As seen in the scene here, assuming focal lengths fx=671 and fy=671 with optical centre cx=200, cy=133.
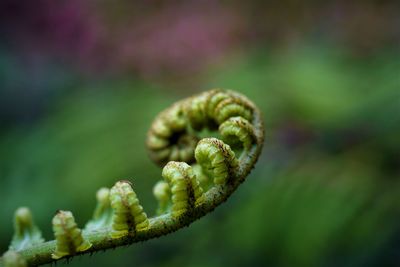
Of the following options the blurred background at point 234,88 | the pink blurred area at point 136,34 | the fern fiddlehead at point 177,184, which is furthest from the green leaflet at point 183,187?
the pink blurred area at point 136,34

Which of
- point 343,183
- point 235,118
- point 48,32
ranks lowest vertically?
point 235,118

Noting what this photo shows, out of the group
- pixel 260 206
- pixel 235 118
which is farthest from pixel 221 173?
pixel 260 206

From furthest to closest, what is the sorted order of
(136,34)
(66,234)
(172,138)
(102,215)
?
1. (136,34)
2. (172,138)
3. (102,215)
4. (66,234)

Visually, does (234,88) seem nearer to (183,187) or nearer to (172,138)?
(172,138)

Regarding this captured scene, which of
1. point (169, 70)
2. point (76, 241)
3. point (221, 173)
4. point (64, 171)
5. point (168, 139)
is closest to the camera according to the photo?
point (76, 241)

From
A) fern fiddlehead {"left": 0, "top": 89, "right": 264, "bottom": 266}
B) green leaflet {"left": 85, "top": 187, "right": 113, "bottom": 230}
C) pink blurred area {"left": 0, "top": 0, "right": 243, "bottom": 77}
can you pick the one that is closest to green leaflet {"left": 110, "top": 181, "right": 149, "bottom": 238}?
fern fiddlehead {"left": 0, "top": 89, "right": 264, "bottom": 266}

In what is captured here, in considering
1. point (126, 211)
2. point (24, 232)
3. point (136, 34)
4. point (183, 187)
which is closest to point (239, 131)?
point (183, 187)

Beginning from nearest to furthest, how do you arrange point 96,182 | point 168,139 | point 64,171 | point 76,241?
point 76,241 < point 168,139 < point 96,182 < point 64,171

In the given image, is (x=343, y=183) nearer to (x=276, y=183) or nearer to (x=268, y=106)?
(x=276, y=183)
